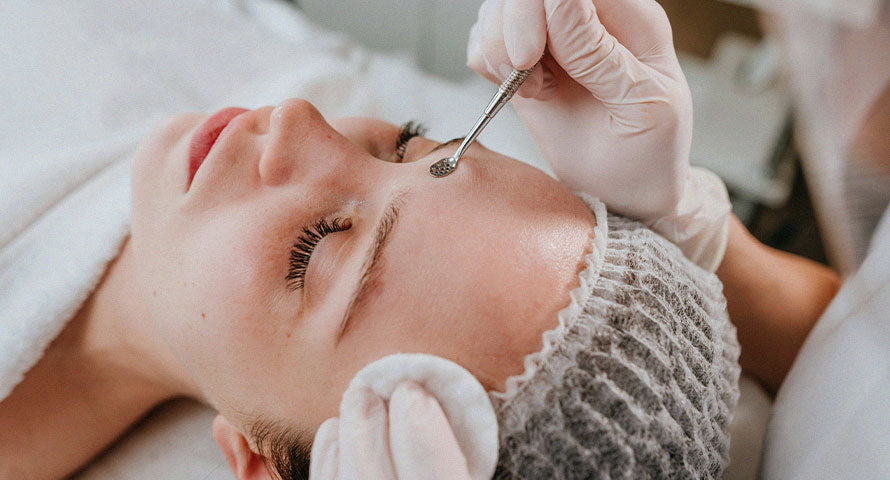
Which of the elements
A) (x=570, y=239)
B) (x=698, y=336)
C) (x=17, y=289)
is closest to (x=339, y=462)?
(x=570, y=239)

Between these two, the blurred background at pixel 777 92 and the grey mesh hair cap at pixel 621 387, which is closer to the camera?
the grey mesh hair cap at pixel 621 387

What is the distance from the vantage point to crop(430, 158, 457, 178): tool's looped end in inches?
27.5

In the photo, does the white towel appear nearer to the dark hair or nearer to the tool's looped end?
the dark hair

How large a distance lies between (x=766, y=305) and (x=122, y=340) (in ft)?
4.03

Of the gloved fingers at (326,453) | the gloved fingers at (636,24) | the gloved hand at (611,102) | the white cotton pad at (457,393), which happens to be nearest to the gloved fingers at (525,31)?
the gloved hand at (611,102)

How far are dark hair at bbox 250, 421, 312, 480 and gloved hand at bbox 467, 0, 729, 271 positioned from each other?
56 centimetres

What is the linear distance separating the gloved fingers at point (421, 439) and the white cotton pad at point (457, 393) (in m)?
0.01

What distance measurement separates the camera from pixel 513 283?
0.62 meters

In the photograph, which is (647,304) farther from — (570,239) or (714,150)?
(714,150)

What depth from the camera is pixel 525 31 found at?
686mm

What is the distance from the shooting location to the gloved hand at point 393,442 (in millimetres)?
547

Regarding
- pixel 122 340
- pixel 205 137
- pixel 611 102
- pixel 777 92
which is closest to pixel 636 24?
pixel 611 102

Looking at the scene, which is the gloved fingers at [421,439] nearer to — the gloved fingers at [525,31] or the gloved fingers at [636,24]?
the gloved fingers at [525,31]

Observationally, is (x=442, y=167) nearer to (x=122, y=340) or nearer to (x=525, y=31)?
(x=525, y=31)
